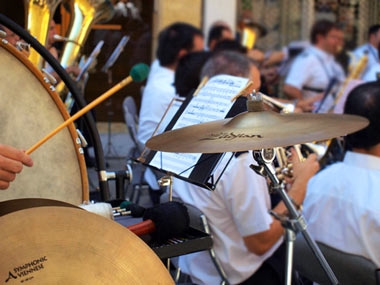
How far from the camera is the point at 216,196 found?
1999mm

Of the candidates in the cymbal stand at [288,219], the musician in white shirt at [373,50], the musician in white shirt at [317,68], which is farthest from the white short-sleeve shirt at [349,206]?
the musician in white shirt at [373,50]

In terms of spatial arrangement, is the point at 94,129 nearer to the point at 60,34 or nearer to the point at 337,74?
the point at 60,34

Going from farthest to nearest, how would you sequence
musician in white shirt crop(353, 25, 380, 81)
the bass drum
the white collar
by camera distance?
musician in white shirt crop(353, 25, 380, 81)
the white collar
the bass drum

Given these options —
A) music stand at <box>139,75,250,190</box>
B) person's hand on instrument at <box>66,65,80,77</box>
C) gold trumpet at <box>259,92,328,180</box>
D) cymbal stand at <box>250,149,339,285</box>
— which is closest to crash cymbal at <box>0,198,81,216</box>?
music stand at <box>139,75,250,190</box>

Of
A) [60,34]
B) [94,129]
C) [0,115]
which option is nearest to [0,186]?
[0,115]

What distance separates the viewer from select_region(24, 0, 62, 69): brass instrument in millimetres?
1690

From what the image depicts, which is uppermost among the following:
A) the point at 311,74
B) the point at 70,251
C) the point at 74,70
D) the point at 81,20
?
the point at 81,20

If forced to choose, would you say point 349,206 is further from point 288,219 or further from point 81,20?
point 81,20

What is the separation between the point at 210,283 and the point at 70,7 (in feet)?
3.89

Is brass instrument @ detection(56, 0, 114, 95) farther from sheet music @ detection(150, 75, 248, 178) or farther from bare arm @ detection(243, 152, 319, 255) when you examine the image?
bare arm @ detection(243, 152, 319, 255)

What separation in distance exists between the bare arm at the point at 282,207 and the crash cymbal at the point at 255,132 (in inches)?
29.4

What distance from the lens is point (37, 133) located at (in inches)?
53.6

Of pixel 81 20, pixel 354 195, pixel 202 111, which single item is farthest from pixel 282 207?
pixel 81 20

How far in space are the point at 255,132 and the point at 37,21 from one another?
2.95ft
